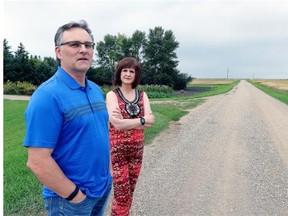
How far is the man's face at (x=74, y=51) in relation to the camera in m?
2.16

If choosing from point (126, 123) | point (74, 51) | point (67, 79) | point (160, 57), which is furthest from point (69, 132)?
point (160, 57)

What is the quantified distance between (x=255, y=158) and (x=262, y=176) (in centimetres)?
139

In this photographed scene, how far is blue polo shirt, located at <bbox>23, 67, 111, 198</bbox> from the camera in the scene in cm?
190

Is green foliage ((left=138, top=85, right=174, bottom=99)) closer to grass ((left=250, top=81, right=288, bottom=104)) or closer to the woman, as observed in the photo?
grass ((left=250, top=81, right=288, bottom=104))

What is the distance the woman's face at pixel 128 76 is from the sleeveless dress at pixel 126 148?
0.42ft

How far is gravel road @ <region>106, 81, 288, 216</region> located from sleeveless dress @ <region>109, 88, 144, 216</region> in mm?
910

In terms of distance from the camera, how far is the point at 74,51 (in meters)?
2.15

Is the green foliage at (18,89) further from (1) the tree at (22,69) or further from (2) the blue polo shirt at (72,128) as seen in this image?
(2) the blue polo shirt at (72,128)

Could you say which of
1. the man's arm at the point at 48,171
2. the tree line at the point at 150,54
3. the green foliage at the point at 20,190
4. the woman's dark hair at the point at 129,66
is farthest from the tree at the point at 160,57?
the man's arm at the point at 48,171

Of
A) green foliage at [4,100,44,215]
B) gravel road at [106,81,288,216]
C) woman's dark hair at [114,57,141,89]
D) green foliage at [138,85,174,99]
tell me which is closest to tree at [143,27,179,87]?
green foliage at [138,85,174,99]

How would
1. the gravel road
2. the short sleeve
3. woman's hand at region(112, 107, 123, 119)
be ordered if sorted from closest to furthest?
1. the short sleeve
2. woman's hand at region(112, 107, 123, 119)
3. the gravel road

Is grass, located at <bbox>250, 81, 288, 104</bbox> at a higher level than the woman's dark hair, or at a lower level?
lower

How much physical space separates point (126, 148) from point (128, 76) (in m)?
0.75

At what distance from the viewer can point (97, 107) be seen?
228 centimetres
